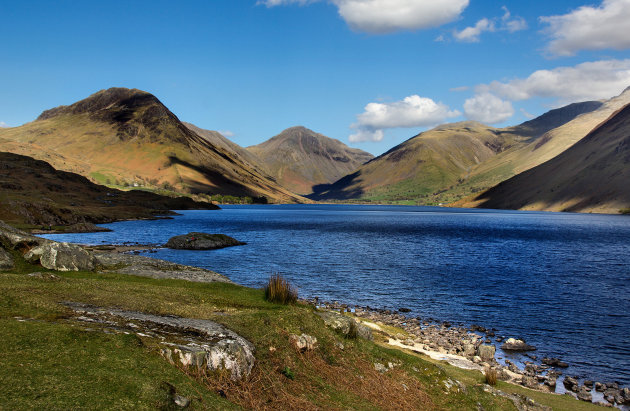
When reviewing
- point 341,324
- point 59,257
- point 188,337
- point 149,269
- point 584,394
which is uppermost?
point 59,257

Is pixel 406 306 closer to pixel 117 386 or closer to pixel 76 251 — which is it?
pixel 76 251

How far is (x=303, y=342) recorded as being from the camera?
1556 centimetres

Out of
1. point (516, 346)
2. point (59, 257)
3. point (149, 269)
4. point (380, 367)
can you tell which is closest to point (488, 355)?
point (516, 346)

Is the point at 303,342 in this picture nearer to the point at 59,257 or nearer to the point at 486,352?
the point at 59,257

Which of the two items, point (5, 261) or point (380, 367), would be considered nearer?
point (380, 367)

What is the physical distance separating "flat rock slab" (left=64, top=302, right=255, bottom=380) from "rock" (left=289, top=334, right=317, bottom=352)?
1831 millimetres

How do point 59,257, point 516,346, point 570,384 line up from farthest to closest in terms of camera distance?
point 516,346, point 570,384, point 59,257

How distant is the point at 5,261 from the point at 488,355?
28803 mm

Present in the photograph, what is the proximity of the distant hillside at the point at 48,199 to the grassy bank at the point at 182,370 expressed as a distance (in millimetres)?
93533

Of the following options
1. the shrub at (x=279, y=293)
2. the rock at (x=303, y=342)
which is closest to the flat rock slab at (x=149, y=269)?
the shrub at (x=279, y=293)

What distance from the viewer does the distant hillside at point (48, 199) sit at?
329 ft

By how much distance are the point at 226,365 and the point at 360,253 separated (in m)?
71.0

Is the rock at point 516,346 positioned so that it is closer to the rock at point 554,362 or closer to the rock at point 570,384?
the rock at point 554,362

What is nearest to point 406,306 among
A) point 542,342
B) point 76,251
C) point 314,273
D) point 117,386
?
point 542,342
